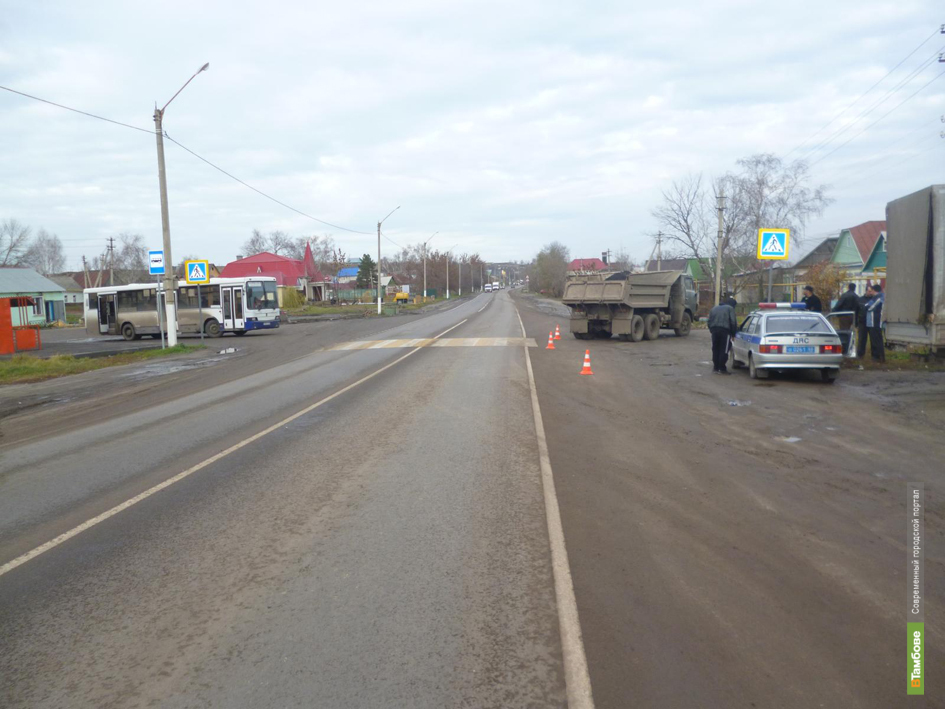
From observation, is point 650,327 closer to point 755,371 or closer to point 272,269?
point 755,371

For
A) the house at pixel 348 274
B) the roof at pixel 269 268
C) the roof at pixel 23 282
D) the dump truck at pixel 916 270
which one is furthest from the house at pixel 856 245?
the house at pixel 348 274

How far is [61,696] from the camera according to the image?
10.9ft

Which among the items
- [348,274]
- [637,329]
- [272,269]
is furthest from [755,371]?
[348,274]

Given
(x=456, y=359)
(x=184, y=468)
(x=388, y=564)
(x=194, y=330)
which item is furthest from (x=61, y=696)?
(x=194, y=330)

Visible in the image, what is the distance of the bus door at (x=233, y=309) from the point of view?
33938mm

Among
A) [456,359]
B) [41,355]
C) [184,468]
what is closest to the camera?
[184,468]

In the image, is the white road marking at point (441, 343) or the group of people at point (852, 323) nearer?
the group of people at point (852, 323)

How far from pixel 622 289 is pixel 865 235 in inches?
1313

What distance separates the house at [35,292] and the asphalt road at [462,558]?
50.0 meters

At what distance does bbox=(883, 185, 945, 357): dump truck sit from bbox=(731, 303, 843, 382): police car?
5.47 feet

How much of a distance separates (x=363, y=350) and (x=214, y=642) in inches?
778

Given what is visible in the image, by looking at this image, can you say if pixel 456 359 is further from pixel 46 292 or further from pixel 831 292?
pixel 46 292

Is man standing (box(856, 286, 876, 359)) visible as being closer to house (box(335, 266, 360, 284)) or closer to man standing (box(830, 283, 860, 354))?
man standing (box(830, 283, 860, 354))

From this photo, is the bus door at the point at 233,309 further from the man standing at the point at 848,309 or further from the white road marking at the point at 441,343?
the man standing at the point at 848,309
